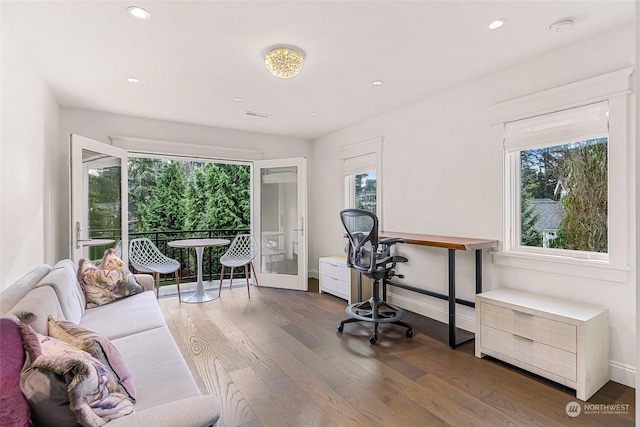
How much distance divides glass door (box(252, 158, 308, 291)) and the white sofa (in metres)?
2.38

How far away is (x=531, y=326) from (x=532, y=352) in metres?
0.18

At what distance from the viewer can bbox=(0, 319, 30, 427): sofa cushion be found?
2.81 ft

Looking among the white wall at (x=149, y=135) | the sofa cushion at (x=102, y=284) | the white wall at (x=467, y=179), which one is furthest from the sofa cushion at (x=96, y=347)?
the white wall at (x=467, y=179)

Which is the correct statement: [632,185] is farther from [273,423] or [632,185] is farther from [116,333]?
[116,333]

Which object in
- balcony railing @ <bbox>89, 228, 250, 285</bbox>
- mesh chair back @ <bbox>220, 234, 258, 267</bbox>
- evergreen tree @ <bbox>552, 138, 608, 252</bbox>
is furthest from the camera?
balcony railing @ <bbox>89, 228, 250, 285</bbox>

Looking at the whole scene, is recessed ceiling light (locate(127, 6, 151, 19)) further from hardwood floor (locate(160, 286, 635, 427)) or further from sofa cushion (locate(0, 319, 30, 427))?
hardwood floor (locate(160, 286, 635, 427))

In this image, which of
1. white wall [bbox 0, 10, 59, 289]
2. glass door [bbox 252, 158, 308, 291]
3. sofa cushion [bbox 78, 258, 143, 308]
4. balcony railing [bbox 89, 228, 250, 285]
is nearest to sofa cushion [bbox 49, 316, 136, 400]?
white wall [bbox 0, 10, 59, 289]

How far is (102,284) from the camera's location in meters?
2.67

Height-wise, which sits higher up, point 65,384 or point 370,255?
point 370,255

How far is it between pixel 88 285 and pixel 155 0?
7.30 feet

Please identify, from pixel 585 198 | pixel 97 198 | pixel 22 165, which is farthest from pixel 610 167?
pixel 97 198

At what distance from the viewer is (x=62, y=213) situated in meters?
3.60

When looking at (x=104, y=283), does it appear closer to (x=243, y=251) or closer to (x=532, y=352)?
(x=243, y=251)

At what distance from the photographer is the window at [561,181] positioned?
2.33 meters
